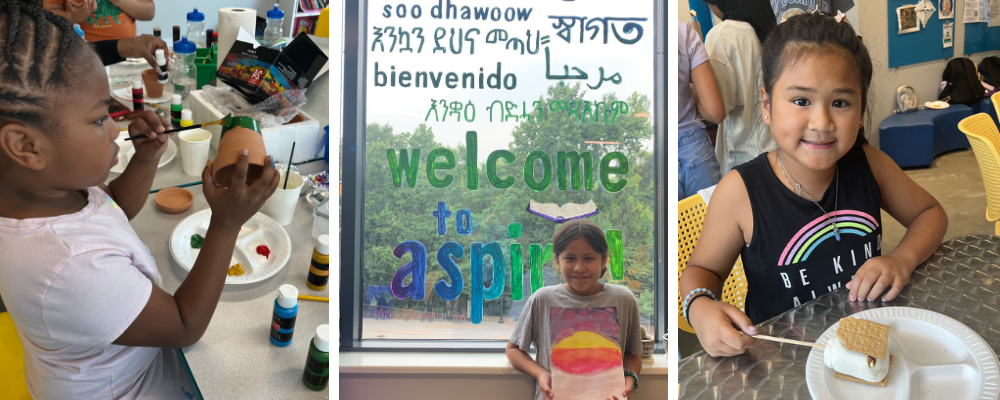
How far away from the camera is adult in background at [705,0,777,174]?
1465 mm

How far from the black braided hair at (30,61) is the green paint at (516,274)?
0.69 m

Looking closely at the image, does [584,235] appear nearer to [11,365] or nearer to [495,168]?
[495,168]

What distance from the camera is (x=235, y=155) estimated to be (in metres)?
1.02

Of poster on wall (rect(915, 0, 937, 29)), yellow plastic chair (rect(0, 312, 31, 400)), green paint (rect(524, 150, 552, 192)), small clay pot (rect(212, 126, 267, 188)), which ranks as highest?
poster on wall (rect(915, 0, 937, 29))

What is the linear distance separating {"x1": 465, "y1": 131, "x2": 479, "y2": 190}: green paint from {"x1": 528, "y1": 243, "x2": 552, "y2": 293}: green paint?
3.6 inches

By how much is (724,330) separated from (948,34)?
1828mm

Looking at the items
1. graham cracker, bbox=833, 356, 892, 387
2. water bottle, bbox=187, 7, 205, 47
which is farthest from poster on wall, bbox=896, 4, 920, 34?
water bottle, bbox=187, 7, 205, 47

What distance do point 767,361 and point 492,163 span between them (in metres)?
0.49

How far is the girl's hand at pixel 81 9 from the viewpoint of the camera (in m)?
2.43

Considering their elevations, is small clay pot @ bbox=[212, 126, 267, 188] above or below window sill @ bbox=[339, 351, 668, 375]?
above

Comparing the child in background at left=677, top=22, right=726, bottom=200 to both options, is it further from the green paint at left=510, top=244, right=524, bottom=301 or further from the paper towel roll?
A: the paper towel roll

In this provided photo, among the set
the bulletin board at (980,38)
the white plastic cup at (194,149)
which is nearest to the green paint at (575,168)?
the white plastic cup at (194,149)

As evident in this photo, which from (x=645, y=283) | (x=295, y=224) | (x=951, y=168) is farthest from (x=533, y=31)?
(x=951, y=168)

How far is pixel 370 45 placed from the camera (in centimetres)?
62
